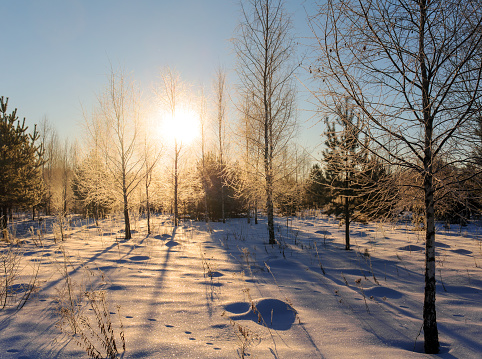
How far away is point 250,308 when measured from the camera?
372 cm

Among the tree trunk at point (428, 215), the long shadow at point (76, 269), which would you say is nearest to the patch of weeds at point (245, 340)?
the tree trunk at point (428, 215)

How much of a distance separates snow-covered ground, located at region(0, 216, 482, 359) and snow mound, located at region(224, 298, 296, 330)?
0.05 feet

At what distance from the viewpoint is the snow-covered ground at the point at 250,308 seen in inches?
106

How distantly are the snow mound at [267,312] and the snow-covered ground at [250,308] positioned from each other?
1cm

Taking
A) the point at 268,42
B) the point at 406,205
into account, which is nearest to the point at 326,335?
the point at 406,205

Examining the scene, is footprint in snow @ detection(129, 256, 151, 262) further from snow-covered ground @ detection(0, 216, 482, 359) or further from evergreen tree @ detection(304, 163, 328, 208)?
evergreen tree @ detection(304, 163, 328, 208)

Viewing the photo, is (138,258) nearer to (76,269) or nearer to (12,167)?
(76,269)

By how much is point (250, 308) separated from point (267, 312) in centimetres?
24

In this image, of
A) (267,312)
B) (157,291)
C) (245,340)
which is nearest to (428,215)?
(267,312)

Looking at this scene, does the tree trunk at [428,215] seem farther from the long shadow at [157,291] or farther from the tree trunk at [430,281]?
the long shadow at [157,291]

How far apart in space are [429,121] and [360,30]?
1.26 metres

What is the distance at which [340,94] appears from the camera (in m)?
3.05

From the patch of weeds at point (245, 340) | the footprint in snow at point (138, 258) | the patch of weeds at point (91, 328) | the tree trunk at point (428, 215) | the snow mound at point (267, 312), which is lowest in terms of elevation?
the footprint in snow at point (138, 258)

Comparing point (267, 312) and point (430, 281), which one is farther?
point (267, 312)
